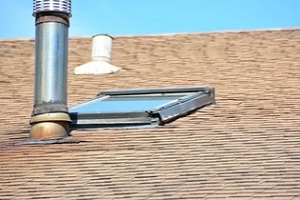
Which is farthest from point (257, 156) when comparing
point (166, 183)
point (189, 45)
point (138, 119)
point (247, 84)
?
point (189, 45)

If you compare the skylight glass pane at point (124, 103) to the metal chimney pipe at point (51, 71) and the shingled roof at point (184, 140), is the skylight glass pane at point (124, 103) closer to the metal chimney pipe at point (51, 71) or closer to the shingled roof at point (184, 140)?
the shingled roof at point (184, 140)

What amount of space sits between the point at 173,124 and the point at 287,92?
1.82 m

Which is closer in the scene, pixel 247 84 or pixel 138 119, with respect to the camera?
pixel 138 119

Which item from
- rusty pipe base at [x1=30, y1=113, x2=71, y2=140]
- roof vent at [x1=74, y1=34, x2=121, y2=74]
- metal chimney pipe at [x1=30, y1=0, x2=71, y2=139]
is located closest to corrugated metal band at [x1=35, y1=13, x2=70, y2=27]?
metal chimney pipe at [x1=30, y1=0, x2=71, y2=139]

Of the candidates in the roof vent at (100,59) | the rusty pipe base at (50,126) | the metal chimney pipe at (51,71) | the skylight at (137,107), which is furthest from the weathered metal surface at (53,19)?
the roof vent at (100,59)

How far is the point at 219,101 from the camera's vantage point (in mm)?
10227

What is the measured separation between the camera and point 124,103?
32.6 feet

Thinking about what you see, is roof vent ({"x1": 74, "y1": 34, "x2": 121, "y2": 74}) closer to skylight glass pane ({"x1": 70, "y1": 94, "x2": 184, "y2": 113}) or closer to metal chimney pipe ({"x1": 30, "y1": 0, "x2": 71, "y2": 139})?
skylight glass pane ({"x1": 70, "y1": 94, "x2": 184, "y2": 113})

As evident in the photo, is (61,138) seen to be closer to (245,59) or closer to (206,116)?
(206,116)

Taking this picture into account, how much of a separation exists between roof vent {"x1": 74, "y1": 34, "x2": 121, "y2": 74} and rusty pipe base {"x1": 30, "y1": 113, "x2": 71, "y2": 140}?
10.8 ft

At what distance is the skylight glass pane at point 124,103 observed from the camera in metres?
9.48

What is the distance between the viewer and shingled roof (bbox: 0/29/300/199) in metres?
7.49

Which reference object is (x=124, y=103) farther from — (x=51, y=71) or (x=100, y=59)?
(x=100, y=59)

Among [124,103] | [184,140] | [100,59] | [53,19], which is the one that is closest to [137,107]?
[124,103]
